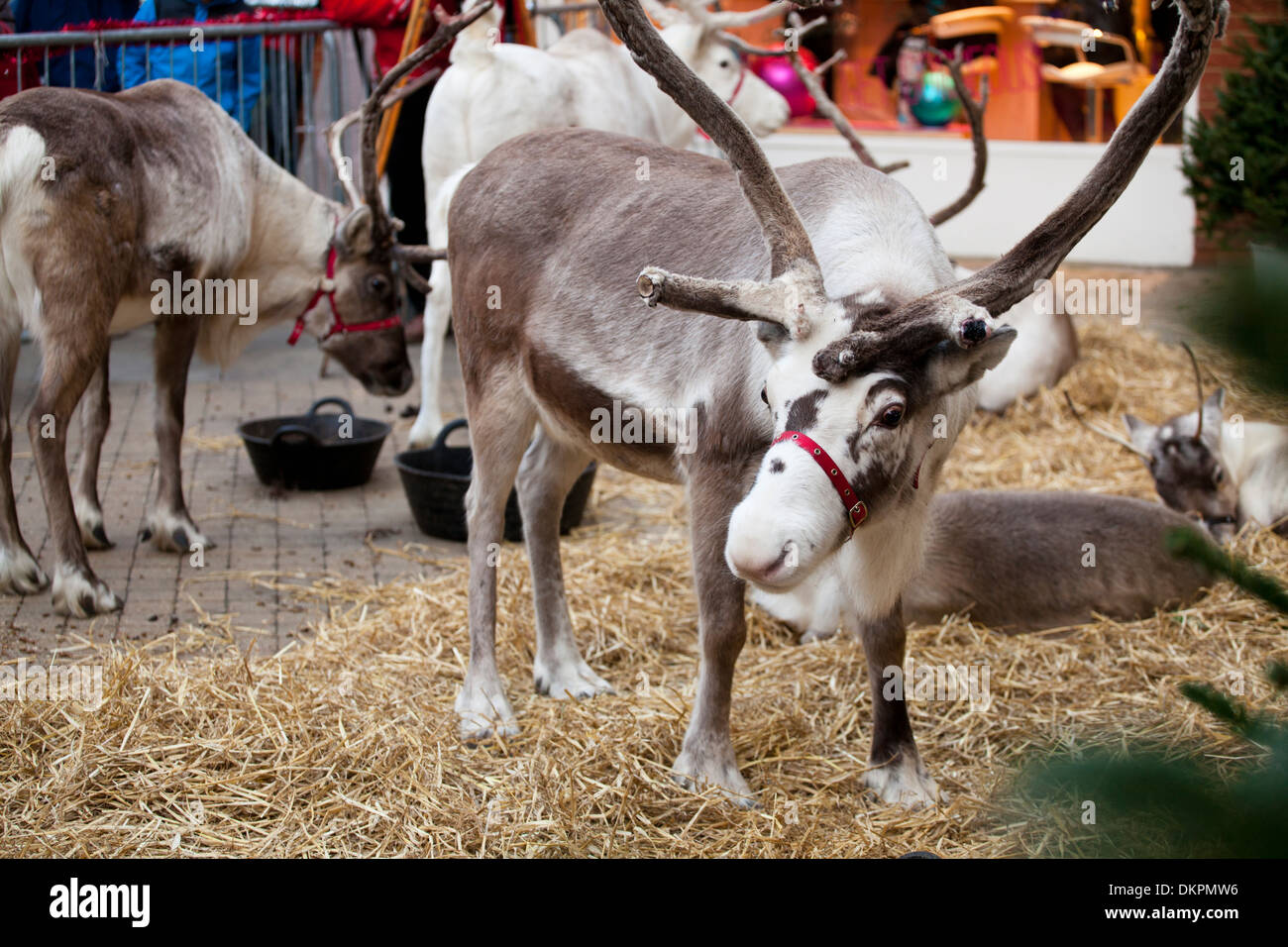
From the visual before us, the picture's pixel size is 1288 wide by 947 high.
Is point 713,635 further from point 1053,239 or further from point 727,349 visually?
point 1053,239

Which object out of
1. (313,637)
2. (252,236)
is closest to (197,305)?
(252,236)

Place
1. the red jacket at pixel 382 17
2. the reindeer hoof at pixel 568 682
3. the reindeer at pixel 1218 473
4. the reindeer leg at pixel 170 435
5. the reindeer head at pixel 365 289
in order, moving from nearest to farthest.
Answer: the reindeer hoof at pixel 568 682 < the reindeer at pixel 1218 473 < the reindeer leg at pixel 170 435 < the reindeer head at pixel 365 289 < the red jacket at pixel 382 17

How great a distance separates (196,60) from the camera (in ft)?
21.9

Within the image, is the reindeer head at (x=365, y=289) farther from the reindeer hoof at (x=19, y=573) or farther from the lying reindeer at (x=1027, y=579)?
the lying reindeer at (x=1027, y=579)

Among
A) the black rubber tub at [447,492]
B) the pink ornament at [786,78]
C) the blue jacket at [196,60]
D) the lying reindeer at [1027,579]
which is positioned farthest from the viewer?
the pink ornament at [786,78]

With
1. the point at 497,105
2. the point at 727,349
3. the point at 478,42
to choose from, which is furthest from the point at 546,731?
the point at 478,42

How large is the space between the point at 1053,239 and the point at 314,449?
13.8 ft

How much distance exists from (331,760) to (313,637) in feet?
3.61

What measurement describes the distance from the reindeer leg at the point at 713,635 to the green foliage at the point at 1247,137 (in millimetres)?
6254

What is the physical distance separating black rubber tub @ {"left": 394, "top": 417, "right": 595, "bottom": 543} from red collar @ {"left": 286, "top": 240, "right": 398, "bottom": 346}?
0.68 meters

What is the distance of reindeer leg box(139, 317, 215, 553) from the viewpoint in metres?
5.33

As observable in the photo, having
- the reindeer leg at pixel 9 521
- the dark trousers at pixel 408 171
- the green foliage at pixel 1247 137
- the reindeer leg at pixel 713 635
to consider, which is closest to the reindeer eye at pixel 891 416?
the reindeer leg at pixel 713 635

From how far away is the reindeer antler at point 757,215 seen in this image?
2656mm

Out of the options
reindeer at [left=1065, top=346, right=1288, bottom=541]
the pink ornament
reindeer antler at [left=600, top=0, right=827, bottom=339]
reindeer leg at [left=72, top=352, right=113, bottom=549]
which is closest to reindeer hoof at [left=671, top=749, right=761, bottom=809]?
reindeer antler at [left=600, top=0, right=827, bottom=339]
